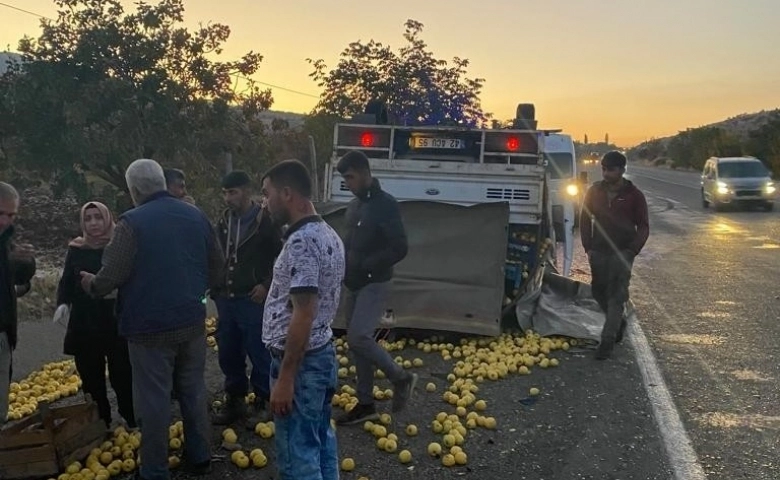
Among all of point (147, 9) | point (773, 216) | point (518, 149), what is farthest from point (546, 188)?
point (773, 216)

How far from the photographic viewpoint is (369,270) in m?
5.75

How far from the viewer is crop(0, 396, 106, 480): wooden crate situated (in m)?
4.65

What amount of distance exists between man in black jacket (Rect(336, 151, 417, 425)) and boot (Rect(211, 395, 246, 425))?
0.75 m

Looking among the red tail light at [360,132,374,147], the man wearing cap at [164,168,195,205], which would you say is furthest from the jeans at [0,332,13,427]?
the red tail light at [360,132,374,147]

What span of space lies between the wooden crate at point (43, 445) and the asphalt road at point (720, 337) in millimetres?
4101

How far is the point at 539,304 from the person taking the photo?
29.6ft

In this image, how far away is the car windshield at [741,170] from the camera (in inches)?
1047

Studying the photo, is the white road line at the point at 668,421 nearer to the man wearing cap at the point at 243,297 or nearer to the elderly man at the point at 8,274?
the man wearing cap at the point at 243,297

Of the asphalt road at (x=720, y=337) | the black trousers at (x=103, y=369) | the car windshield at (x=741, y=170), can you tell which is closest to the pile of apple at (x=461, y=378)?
the asphalt road at (x=720, y=337)

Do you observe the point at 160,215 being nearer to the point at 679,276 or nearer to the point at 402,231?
the point at 402,231

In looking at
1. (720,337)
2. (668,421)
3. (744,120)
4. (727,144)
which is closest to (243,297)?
(668,421)

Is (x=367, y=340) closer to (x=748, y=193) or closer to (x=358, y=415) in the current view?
(x=358, y=415)

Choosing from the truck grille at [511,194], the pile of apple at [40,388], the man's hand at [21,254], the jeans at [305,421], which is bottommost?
the pile of apple at [40,388]

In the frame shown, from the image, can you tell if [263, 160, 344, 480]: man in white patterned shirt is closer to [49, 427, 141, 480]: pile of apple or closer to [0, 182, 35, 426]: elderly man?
[49, 427, 141, 480]: pile of apple
